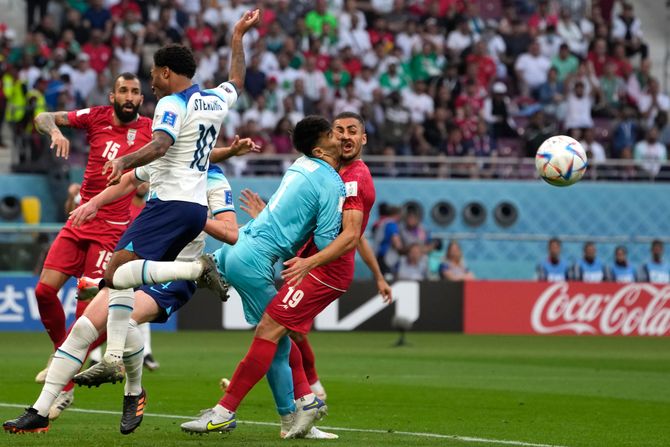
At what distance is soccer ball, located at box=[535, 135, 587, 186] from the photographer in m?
13.2

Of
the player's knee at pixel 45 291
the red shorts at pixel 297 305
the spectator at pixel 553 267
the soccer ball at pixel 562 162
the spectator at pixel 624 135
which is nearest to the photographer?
the red shorts at pixel 297 305

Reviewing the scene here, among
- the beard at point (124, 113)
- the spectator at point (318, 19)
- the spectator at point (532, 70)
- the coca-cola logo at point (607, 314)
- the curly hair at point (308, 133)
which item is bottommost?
the coca-cola logo at point (607, 314)

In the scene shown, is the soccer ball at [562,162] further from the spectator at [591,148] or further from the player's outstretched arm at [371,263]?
the spectator at [591,148]

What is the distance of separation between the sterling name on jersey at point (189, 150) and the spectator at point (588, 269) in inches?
616

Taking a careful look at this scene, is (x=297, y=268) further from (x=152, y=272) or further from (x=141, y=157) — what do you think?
(x=141, y=157)

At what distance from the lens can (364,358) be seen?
17.8m

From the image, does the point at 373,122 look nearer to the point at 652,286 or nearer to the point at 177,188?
the point at 652,286

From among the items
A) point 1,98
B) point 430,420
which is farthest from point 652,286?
point 430,420

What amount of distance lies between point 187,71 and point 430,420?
3.60 m

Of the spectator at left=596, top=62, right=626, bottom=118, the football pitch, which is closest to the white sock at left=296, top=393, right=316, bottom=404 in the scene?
the football pitch

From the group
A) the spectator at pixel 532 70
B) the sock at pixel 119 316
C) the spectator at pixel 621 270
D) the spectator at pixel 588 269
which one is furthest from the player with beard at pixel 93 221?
the spectator at pixel 532 70

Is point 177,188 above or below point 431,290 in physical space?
above

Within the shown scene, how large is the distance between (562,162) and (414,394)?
269 cm

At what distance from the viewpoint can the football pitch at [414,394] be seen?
9594 mm
